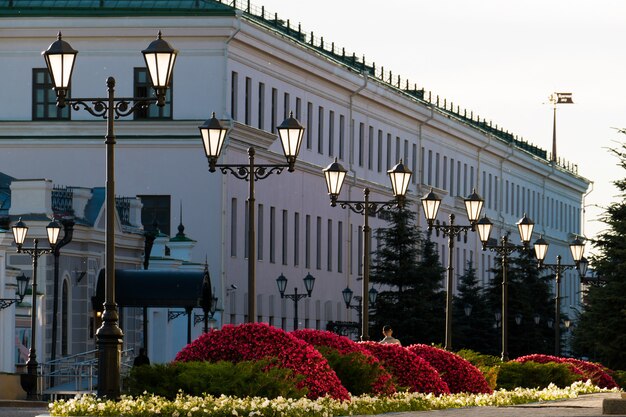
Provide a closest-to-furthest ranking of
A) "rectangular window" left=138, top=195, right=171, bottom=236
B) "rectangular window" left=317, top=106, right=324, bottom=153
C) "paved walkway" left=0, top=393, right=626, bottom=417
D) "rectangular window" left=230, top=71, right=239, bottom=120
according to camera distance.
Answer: "paved walkway" left=0, top=393, right=626, bottom=417
"rectangular window" left=138, top=195, right=171, bottom=236
"rectangular window" left=230, top=71, right=239, bottom=120
"rectangular window" left=317, top=106, right=324, bottom=153

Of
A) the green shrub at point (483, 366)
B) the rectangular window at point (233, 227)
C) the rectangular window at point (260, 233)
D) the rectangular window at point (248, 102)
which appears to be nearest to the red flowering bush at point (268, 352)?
the green shrub at point (483, 366)

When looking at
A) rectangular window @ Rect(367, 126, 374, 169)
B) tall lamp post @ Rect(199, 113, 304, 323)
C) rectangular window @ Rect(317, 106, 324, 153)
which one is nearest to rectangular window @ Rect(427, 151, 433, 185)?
rectangular window @ Rect(367, 126, 374, 169)

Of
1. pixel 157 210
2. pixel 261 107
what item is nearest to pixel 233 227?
pixel 157 210

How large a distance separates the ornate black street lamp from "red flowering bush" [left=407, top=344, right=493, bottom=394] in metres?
15.2

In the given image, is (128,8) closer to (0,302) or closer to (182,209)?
(182,209)

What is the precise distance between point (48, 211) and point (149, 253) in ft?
14.9

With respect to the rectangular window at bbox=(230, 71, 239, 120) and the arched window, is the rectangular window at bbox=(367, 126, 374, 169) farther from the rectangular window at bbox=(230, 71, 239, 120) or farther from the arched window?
the arched window

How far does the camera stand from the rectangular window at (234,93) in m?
70.1

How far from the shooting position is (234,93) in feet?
232

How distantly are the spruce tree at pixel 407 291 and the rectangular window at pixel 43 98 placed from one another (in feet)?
41.3

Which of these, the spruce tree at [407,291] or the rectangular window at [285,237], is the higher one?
the rectangular window at [285,237]

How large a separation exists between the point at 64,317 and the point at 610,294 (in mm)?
14153

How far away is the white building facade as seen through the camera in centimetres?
6900

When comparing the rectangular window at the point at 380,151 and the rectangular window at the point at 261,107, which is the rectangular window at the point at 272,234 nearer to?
the rectangular window at the point at 261,107
